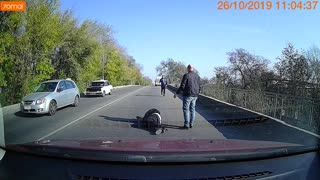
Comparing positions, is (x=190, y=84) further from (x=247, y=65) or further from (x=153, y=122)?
(x=247, y=65)

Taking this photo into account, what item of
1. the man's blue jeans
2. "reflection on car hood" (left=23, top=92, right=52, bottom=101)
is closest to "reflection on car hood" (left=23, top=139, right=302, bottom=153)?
the man's blue jeans

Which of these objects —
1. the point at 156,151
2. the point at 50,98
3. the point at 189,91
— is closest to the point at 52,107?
the point at 50,98

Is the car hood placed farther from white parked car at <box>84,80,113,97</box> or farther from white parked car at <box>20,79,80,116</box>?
white parked car at <box>84,80,113,97</box>

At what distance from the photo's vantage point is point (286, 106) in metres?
12.4

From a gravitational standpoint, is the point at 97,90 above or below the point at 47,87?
below

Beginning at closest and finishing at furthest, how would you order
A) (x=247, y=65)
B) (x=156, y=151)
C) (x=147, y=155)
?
(x=147, y=155) < (x=156, y=151) < (x=247, y=65)

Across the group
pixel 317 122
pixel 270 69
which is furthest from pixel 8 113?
pixel 270 69

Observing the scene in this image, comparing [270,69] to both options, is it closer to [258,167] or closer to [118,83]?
[258,167]

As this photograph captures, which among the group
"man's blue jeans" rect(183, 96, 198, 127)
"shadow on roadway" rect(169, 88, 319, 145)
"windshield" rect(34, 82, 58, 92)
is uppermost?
"windshield" rect(34, 82, 58, 92)

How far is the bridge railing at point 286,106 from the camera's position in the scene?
10.5 meters

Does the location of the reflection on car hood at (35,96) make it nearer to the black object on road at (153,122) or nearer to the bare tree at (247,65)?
the black object on road at (153,122)

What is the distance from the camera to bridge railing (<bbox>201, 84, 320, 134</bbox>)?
34.4ft

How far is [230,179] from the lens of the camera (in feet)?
10.7

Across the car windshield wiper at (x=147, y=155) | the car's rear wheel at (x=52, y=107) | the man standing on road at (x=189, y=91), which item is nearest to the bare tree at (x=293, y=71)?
the man standing on road at (x=189, y=91)
